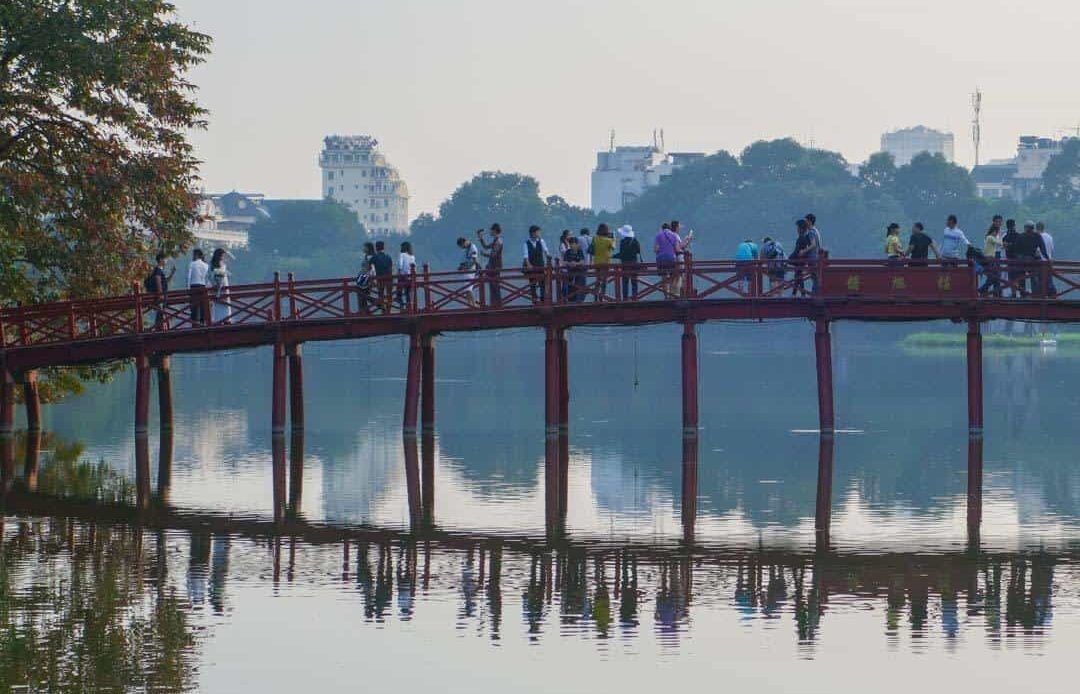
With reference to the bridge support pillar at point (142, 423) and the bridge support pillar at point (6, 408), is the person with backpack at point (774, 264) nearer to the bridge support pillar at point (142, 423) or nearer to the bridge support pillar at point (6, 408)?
the bridge support pillar at point (142, 423)

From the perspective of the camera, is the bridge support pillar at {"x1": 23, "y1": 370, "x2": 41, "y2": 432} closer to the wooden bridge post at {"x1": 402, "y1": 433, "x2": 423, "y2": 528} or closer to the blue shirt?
the wooden bridge post at {"x1": 402, "y1": 433, "x2": 423, "y2": 528}

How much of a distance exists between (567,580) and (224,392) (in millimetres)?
45565

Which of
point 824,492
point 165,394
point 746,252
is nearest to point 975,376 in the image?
point 746,252

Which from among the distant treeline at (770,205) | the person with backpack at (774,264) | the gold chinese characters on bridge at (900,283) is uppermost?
the distant treeline at (770,205)

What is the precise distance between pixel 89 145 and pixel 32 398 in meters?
6.21

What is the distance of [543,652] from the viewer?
20.5m

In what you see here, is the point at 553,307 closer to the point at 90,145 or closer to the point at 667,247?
the point at 667,247

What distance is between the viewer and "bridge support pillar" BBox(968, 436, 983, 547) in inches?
1167

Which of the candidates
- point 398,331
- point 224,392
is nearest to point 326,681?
point 398,331

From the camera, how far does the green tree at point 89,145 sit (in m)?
40.8

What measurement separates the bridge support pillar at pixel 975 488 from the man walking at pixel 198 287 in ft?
50.5

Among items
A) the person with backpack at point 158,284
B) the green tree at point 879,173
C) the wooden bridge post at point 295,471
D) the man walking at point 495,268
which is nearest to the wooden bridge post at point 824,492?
the man walking at point 495,268

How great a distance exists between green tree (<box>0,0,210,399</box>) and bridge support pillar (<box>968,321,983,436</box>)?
53.0 feet

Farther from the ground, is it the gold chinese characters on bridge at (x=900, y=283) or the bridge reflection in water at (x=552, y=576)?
the gold chinese characters on bridge at (x=900, y=283)
